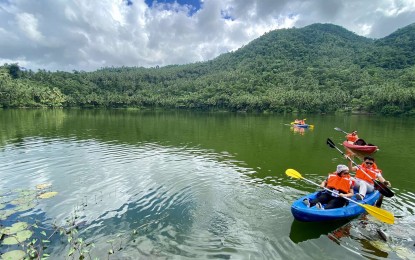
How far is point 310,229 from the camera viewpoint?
938cm

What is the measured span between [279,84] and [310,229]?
12585cm

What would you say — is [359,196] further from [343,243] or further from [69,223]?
[69,223]

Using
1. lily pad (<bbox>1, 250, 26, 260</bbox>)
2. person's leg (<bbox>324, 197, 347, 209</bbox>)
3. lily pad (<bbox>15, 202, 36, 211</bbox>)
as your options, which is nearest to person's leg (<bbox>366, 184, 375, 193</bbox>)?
person's leg (<bbox>324, 197, 347, 209</bbox>)

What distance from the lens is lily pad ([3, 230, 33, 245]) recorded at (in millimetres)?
6625

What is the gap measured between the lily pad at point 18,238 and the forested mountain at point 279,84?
3324 inches

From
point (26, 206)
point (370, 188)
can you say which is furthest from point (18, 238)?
point (370, 188)

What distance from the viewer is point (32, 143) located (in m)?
24.2

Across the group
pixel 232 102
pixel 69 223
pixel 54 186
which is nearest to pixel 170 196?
pixel 69 223

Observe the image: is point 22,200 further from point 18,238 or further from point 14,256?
point 14,256

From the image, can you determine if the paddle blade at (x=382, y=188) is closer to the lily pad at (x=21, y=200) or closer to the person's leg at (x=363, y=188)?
the person's leg at (x=363, y=188)

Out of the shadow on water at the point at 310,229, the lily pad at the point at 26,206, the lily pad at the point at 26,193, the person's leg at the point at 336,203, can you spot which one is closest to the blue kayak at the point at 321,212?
the person's leg at the point at 336,203

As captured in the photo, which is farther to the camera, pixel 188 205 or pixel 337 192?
pixel 188 205

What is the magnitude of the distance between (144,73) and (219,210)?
650 ft

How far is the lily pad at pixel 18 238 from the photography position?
6.62 meters
